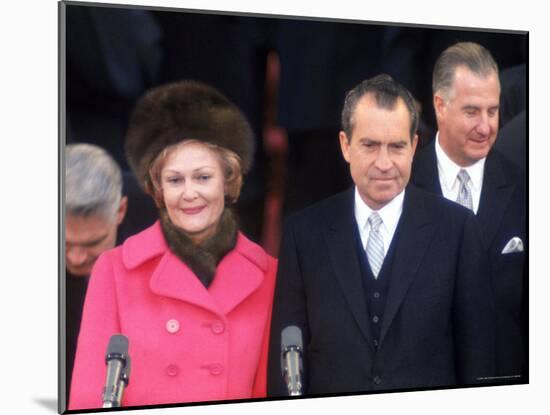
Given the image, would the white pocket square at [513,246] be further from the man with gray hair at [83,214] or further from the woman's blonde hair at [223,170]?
the man with gray hair at [83,214]

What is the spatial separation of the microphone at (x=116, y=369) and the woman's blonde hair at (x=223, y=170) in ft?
2.38

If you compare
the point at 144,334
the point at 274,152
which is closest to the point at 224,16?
the point at 274,152

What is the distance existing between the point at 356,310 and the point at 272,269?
500 mm

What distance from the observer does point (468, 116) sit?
595cm

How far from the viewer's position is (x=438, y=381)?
5867 millimetres

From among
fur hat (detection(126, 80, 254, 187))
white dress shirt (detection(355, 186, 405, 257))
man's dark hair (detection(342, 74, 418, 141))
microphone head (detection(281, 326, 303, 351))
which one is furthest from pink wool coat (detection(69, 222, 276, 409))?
man's dark hair (detection(342, 74, 418, 141))

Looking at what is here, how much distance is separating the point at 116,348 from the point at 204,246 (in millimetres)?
681

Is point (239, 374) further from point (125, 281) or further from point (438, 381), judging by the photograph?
point (438, 381)

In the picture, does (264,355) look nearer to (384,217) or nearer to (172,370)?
(172,370)

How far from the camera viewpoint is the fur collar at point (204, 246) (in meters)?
5.41

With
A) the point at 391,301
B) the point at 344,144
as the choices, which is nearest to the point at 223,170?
the point at 344,144

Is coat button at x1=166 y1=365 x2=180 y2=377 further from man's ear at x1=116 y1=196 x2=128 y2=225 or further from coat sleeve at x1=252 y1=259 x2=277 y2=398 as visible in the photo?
man's ear at x1=116 y1=196 x2=128 y2=225

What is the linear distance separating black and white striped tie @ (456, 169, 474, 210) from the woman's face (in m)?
1.39

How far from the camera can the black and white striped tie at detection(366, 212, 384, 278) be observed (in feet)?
18.7
